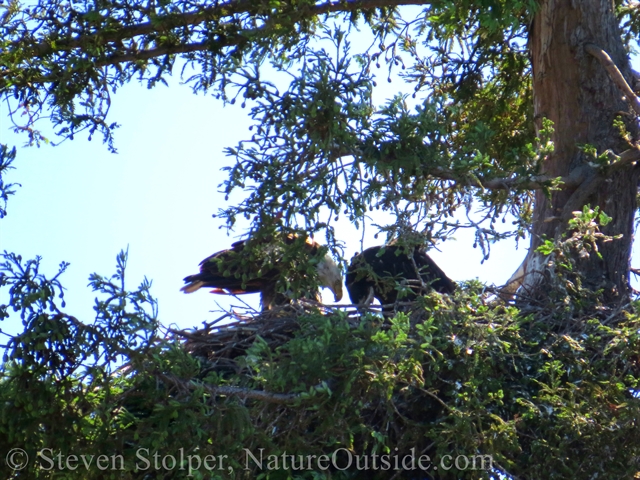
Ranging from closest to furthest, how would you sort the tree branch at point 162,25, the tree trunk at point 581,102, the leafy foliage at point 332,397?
the leafy foliage at point 332,397, the tree branch at point 162,25, the tree trunk at point 581,102

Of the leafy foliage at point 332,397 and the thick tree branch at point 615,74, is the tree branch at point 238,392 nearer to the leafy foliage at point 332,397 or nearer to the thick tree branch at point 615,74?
the leafy foliage at point 332,397

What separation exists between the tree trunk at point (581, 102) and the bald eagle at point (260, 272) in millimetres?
2239

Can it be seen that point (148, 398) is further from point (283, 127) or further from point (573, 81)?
point (573, 81)

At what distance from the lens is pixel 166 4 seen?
21.3ft

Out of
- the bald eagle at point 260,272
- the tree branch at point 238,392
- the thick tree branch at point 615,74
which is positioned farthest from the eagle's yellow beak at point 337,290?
the tree branch at point 238,392

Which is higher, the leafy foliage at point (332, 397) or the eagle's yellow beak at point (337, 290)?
the eagle's yellow beak at point (337, 290)

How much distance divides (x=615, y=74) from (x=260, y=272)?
12.1ft

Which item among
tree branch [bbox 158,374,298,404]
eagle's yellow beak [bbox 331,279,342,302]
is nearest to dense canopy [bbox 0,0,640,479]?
tree branch [bbox 158,374,298,404]

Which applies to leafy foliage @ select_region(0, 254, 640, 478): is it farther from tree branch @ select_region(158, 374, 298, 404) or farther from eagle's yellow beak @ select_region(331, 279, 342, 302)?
Answer: eagle's yellow beak @ select_region(331, 279, 342, 302)

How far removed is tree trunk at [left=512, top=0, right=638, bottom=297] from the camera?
759 centimetres

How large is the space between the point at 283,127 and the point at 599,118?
3.51 metres

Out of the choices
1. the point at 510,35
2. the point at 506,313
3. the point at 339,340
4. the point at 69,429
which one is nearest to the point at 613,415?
the point at 506,313

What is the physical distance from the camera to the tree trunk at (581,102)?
7.59 metres

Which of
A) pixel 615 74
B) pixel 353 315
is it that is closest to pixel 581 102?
pixel 615 74
